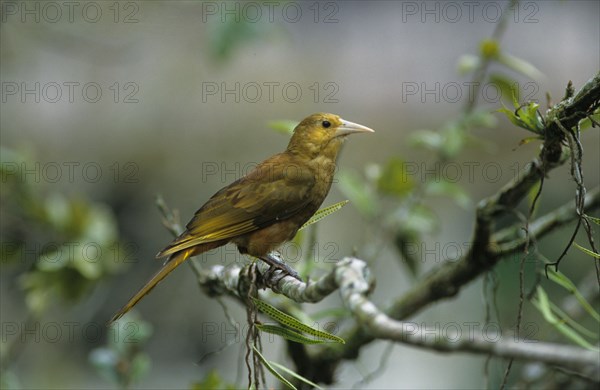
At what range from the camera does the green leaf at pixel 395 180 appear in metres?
3.00

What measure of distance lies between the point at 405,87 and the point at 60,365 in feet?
10.6

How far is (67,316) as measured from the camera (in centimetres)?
537

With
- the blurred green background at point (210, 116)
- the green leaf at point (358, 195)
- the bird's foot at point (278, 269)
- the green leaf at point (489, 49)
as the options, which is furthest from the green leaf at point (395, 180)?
the blurred green background at point (210, 116)

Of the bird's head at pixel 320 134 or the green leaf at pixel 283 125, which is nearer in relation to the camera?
the green leaf at pixel 283 125

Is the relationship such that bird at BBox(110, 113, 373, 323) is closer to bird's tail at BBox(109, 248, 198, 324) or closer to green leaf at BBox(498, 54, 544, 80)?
bird's tail at BBox(109, 248, 198, 324)

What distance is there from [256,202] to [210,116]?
392 centimetres

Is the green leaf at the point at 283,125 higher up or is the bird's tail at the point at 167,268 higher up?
the green leaf at the point at 283,125

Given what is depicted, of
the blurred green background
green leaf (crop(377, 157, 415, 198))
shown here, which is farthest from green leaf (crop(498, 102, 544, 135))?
the blurred green background

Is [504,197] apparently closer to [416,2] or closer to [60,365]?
[60,365]

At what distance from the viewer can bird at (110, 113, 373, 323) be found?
268 cm

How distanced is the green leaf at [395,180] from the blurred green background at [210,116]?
231 cm

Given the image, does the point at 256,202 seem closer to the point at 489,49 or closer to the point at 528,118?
the point at 489,49

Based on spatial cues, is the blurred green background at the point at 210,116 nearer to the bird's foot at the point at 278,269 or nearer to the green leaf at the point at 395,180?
the green leaf at the point at 395,180

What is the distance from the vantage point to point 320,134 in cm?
311
